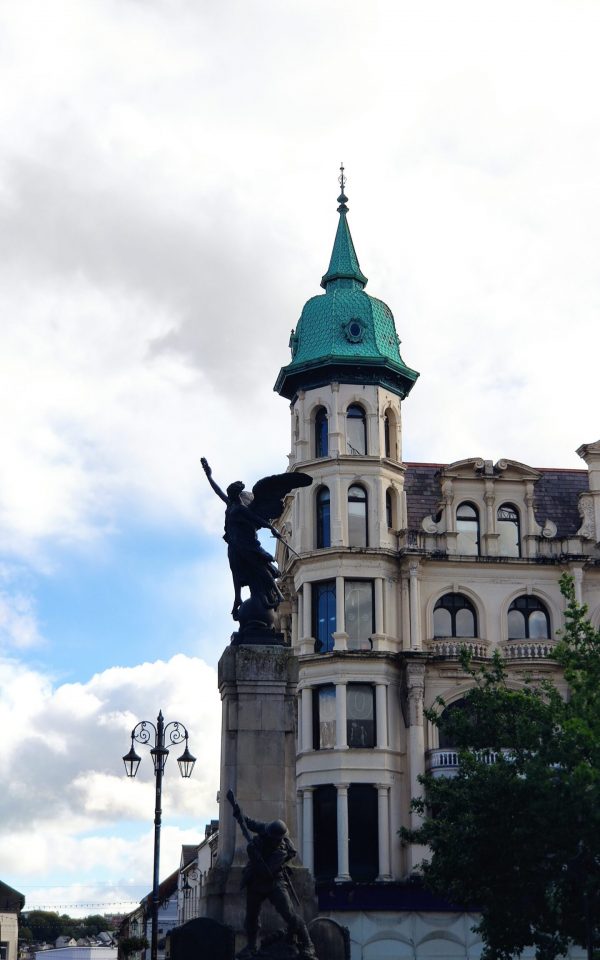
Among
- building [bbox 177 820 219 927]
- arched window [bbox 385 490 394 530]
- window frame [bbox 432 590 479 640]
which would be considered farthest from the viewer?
building [bbox 177 820 219 927]

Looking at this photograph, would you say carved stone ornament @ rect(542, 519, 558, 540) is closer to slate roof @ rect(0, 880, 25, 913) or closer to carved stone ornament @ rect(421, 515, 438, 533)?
carved stone ornament @ rect(421, 515, 438, 533)

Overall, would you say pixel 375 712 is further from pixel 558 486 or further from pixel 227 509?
pixel 227 509

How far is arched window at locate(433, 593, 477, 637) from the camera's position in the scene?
162 feet

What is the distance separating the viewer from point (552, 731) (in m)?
31.2

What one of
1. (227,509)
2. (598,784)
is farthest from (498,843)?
(227,509)

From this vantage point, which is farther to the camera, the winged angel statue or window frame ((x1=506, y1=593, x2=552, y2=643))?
window frame ((x1=506, y1=593, x2=552, y2=643))

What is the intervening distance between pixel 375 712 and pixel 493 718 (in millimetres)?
14560

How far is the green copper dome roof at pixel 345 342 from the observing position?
50.2m

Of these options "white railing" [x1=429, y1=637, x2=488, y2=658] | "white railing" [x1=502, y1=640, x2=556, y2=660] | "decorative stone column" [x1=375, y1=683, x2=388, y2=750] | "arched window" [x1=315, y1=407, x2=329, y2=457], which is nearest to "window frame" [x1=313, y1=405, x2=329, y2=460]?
"arched window" [x1=315, y1=407, x2=329, y2=457]

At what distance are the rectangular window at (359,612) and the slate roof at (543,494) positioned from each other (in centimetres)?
332

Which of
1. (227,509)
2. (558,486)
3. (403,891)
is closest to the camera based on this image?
(227,509)

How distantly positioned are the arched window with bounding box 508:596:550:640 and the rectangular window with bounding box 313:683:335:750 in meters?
6.98

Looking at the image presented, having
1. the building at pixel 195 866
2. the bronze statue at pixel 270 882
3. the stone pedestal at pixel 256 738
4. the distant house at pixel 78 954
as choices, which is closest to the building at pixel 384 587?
the building at pixel 195 866

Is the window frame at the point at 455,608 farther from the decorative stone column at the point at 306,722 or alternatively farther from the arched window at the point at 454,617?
the decorative stone column at the point at 306,722
